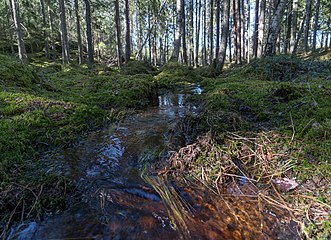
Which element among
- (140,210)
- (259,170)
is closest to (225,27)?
(259,170)

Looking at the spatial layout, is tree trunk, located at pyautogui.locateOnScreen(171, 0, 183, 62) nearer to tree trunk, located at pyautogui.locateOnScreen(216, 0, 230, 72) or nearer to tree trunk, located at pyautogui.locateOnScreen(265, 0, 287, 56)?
tree trunk, located at pyautogui.locateOnScreen(216, 0, 230, 72)

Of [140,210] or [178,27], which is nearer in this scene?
[140,210]

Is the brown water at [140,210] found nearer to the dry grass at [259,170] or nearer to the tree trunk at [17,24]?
the dry grass at [259,170]

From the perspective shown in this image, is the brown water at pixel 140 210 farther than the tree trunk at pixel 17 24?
No

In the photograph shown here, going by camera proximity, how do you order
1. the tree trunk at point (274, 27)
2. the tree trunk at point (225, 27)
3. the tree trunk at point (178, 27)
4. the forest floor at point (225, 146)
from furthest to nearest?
the tree trunk at point (178, 27)
the tree trunk at point (225, 27)
the tree trunk at point (274, 27)
the forest floor at point (225, 146)

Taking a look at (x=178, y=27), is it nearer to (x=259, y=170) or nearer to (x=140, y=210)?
(x=259, y=170)

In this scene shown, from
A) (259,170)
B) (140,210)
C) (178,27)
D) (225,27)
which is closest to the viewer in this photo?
(140,210)

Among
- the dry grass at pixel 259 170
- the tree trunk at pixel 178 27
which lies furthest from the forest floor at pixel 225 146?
the tree trunk at pixel 178 27

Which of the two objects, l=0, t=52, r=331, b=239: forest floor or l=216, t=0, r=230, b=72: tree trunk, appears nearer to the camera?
l=0, t=52, r=331, b=239: forest floor

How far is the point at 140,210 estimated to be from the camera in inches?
85.7

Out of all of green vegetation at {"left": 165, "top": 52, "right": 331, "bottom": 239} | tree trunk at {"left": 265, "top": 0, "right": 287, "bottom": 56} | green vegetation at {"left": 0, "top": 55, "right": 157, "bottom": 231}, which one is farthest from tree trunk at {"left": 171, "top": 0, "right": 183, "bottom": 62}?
green vegetation at {"left": 165, "top": 52, "right": 331, "bottom": 239}

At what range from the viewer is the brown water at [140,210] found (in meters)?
1.90

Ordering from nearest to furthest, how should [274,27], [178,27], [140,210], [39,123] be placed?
[140,210] < [39,123] < [274,27] < [178,27]

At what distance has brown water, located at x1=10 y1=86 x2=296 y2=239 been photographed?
6.24 ft
